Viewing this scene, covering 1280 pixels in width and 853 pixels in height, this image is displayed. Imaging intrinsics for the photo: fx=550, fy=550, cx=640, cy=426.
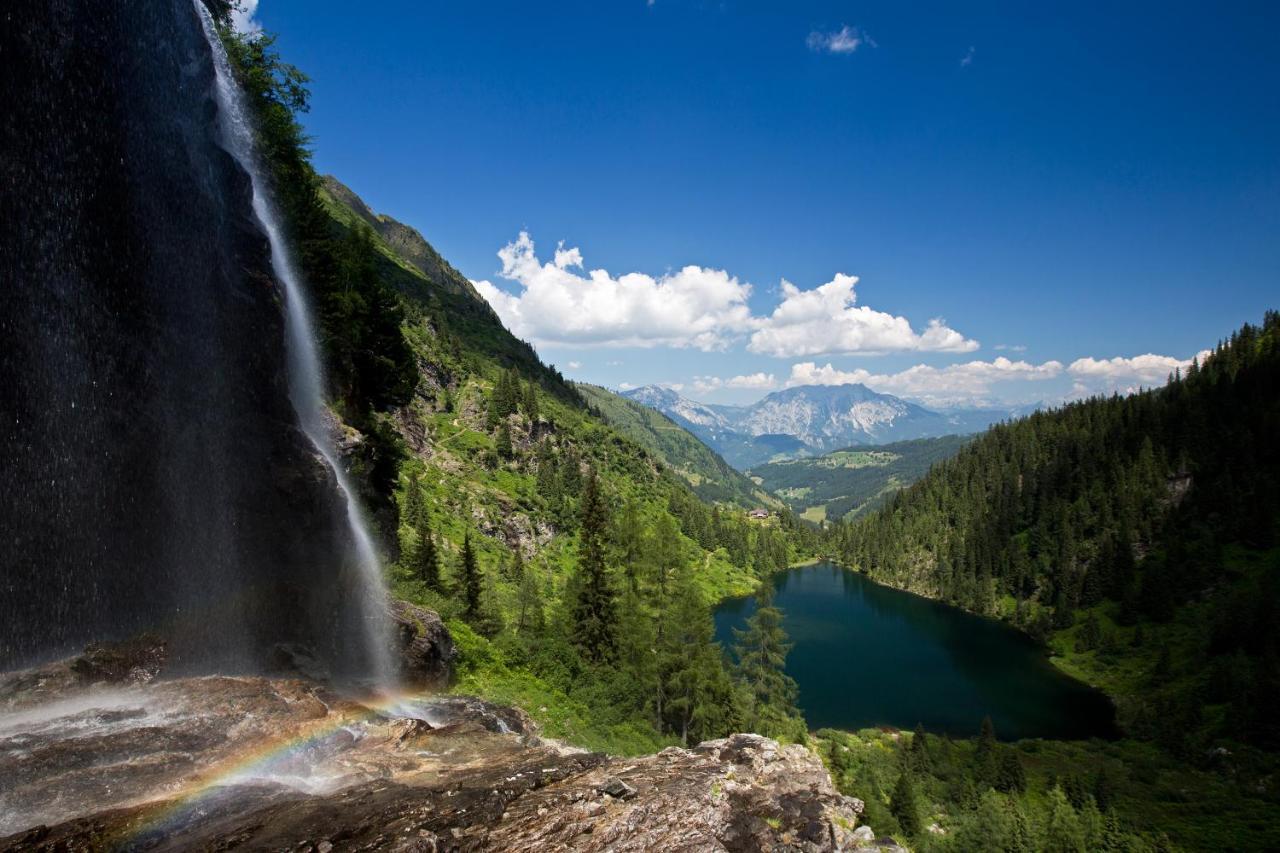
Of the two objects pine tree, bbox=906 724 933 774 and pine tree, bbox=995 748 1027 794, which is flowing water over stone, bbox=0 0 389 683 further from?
pine tree, bbox=995 748 1027 794

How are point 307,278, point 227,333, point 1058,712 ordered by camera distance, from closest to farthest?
1. point 227,333
2. point 307,278
3. point 1058,712

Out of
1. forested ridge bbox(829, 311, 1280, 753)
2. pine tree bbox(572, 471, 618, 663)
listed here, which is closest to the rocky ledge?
pine tree bbox(572, 471, 618, 663)

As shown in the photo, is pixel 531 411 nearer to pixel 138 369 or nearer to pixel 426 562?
pixel 426 562

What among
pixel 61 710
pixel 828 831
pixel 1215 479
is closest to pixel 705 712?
pixel 828 831

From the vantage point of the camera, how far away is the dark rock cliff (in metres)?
13.6

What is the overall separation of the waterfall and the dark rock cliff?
7.32 ft

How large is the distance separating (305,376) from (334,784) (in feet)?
57.9

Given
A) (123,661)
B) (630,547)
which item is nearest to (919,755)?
(630,547)

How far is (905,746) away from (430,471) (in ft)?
355

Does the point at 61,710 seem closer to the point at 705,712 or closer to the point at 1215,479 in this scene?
the point at 705,712

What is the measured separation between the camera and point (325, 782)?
1217 cm

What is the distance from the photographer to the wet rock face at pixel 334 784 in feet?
31.4

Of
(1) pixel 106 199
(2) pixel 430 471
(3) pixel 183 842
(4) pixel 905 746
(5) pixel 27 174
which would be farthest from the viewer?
(2) pixel 430 471

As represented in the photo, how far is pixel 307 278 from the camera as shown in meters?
25.7
